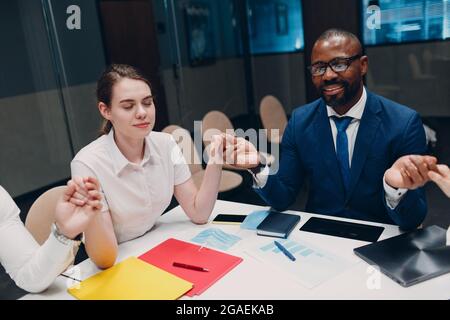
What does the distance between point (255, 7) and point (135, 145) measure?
4644 millimetres

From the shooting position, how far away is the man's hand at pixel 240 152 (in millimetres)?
1691

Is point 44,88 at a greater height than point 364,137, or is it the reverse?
point 44,88

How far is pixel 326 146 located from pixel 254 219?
467mm

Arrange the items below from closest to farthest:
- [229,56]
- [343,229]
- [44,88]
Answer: [343,229], [44,88], [229,56]

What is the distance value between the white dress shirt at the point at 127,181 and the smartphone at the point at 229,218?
0.24m

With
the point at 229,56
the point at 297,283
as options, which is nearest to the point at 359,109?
the point at 297,283

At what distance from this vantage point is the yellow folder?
3.97 feet

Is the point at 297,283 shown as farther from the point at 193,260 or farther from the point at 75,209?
the point at 75,209

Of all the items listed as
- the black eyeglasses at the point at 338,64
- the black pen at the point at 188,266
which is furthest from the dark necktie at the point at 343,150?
the black pen at the point at 188,266

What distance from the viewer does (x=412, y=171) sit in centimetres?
130

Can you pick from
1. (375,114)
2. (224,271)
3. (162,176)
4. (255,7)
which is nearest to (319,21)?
(255,7)

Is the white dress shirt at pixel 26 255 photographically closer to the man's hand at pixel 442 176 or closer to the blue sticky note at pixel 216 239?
the blue sticky note at pixel 216 239

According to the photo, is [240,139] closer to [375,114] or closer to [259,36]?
[375,114]
